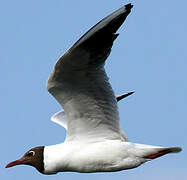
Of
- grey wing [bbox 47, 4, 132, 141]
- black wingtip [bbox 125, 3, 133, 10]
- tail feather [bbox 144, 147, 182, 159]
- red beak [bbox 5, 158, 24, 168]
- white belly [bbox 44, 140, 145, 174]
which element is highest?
black wingtip [bbox 125, 3, 133, 10]

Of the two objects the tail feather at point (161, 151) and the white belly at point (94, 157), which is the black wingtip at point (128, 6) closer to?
the white belly at point (94, 157)

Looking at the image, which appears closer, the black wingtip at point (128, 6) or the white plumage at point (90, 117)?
the black wingtip at point (128, 6)

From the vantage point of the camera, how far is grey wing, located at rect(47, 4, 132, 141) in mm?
8539

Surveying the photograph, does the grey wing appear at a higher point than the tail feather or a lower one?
higher

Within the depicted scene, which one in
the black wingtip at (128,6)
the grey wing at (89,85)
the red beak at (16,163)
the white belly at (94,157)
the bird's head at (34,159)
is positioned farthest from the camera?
the red beak at (16,163)

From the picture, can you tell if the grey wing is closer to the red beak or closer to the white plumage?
the white plumage

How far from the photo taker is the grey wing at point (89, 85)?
8539mm

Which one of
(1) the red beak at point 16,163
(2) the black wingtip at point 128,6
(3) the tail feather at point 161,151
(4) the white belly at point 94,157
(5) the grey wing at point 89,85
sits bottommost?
(3) the tail feather at point 161,151

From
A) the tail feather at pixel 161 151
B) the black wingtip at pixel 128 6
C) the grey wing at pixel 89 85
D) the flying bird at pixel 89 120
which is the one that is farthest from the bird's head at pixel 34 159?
the black wingtip at pixel 128 6

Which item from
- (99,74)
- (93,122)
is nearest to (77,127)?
(93,122)

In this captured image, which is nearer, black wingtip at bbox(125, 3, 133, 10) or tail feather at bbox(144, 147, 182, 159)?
black wingtip at bbox(125, 3, 133, 10)

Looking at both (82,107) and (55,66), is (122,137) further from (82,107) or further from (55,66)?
(55,66)

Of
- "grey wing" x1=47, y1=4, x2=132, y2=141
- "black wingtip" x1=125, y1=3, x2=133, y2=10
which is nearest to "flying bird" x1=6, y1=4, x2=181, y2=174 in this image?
"grey wing" x1=47, y1=4, x2=132, y2=141

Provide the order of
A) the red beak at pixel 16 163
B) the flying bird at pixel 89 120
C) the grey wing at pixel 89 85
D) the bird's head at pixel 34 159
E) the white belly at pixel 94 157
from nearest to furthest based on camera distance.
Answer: the grey wing at pixel 89 85 < the flying bird at pixel 89 120 < the white belly at pixel 94 157 < the bird's head at pixel 34 159 < the red beak at pixel 16 163
